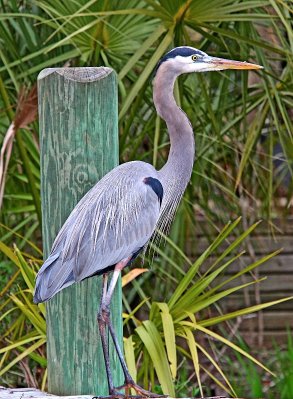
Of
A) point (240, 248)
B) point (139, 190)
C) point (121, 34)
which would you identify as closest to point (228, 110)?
point (121, 34)

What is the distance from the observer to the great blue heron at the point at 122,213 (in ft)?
10.2

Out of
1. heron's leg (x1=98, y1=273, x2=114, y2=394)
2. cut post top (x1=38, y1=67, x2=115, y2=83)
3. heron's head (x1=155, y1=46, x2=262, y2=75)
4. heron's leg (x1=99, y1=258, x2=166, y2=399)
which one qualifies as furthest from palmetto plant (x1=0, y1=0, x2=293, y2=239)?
heron's leg (x1=98, y1=273, x2=114, y2=394)

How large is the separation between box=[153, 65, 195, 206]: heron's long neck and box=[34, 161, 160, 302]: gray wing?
0.26ft

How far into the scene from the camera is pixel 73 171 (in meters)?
3.14

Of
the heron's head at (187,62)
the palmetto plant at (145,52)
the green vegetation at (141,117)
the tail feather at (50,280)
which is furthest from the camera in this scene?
the palmetto plant at (145,52)

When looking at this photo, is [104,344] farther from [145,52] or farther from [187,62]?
[145,52]

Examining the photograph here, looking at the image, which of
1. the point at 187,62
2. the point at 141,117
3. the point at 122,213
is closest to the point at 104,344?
the point at 122,213

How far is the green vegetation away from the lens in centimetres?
381

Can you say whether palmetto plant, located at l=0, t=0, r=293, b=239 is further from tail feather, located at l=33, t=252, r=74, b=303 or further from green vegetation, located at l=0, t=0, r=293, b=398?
tail feather, located at l=33, t=252, r=74, b=303

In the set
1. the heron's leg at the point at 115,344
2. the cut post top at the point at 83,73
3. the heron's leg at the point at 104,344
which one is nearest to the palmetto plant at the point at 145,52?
the cut post top at the point at 83,73

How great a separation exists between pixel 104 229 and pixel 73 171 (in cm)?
19

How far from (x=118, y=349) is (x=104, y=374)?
86mm

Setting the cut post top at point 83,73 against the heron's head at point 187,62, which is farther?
the heron's head at point 187,62

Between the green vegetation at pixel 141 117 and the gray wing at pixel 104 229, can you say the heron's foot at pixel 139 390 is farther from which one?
the green vegetation at pixel 141 117
